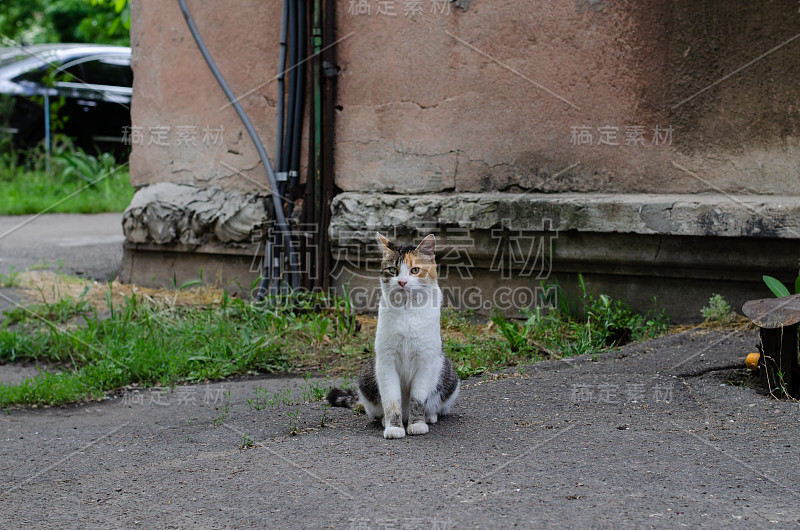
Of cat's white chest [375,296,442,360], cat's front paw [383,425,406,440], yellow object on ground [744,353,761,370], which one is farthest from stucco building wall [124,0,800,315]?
cat's front paw [383,425,406,440]

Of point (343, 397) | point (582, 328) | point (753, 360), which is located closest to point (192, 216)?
point (343, 397)

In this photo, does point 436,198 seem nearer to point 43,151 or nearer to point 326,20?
point 326,20

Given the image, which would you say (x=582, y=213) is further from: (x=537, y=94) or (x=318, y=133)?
(x=318, y=133)

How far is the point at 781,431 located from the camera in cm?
296

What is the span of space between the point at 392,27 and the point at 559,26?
1132 millimetres

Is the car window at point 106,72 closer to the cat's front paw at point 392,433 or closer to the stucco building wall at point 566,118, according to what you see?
the stucco building wall at point 566,118

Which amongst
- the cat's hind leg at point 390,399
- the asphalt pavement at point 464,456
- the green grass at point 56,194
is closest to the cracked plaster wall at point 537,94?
the asphalt pavement at point 464,456

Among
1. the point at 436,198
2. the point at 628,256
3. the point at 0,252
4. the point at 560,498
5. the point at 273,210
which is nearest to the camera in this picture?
the point at 560,498

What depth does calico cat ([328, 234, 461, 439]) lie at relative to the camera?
10.3 feet

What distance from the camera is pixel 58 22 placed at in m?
22.6

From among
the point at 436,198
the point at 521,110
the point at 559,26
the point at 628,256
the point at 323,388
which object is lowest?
the point at 323,388

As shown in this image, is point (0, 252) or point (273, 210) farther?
point (0, 252)

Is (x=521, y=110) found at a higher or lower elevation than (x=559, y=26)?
lower

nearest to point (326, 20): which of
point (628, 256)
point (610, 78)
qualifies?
point (610, 78)
